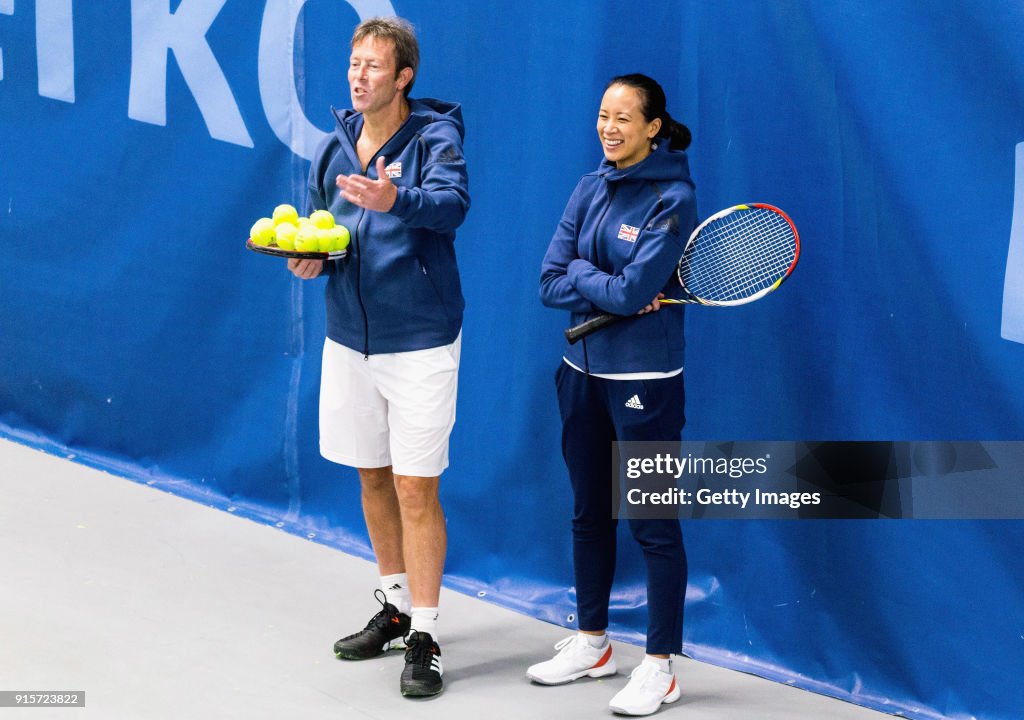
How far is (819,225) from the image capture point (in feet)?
12.2

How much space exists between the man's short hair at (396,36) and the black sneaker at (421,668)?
59.6 inches

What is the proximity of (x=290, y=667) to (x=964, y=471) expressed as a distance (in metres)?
1.88

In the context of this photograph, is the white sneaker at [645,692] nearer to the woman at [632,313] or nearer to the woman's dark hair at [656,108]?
the woman at [632,313]

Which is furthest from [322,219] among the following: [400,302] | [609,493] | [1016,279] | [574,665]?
[1016,279]

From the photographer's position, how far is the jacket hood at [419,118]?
3.77 metres

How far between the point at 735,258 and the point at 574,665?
3.93ft

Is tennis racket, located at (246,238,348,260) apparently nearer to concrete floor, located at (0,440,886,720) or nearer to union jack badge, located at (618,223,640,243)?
union jack badge, located at (618,223,640,243)

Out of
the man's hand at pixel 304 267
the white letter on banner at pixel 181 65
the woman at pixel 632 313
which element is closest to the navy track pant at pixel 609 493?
the woman at pixel 632 313

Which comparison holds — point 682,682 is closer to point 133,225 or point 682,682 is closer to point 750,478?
point 750,478

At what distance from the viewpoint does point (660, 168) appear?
357 cm

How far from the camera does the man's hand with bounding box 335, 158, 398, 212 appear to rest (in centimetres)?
340

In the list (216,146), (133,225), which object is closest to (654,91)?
(216,146)
